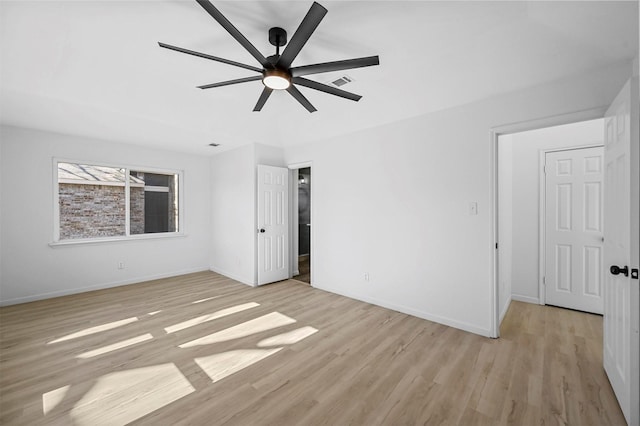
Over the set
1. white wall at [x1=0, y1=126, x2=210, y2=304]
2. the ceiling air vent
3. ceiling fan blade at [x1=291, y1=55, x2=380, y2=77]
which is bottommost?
white wall at [x1=0, y1=126, x2=210, y2=304]

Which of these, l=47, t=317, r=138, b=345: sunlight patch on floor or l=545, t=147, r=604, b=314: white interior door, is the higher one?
l=545, t=147, r=604, b=314: white interior door

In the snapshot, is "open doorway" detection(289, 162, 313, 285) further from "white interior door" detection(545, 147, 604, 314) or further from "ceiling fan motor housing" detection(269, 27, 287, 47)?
"white interior door" detection(545, 147, 604, 314)

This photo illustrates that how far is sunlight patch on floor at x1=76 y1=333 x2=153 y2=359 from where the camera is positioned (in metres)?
2.48

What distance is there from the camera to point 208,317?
3.29 meters

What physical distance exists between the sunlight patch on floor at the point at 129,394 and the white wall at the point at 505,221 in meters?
3.42

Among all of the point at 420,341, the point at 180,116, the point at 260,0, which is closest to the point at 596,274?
the point at 420,341

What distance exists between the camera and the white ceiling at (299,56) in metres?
2.03

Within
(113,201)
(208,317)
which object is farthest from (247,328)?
(113,201)

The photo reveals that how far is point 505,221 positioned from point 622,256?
176 centimetres

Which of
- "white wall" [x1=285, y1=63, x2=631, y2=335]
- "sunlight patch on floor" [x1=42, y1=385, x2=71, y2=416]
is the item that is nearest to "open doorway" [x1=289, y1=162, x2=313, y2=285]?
"white wall" [x1=285, y1=63, x2=631, y2=335]

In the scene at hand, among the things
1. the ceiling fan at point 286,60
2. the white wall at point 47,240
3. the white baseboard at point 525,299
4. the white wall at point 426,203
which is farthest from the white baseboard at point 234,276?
the white baseboard at point 525,299

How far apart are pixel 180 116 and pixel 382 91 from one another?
267 cm

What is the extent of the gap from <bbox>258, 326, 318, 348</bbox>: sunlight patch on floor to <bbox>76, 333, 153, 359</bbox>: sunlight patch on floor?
1.23 m

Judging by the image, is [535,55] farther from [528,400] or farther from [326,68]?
[528,400]
